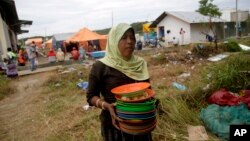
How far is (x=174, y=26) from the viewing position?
81.1 feet

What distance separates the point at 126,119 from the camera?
1.70m

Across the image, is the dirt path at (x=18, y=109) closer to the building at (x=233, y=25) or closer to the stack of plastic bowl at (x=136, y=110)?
the stack of plastic bowl at (x=136, y=110)

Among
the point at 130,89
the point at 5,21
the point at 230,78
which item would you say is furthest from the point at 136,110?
the point at 5,21

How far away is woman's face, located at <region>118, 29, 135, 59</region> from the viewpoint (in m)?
1.95

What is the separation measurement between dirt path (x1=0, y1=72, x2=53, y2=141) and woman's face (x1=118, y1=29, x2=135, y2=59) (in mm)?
3662

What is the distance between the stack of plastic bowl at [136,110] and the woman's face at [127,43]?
316 mm

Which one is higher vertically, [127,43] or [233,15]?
[233,15]

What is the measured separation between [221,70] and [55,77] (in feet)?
20.8

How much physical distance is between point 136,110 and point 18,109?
19.0 ft

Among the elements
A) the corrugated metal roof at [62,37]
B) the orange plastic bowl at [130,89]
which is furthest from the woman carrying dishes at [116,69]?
the corrugated metal roof at [62,37]

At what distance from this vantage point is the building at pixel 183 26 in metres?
23.7

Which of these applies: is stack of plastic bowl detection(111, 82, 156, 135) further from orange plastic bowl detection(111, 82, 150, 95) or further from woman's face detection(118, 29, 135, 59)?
woman's face detection(118, 29, 135, 59)

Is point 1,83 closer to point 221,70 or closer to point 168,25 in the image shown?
point 221,70

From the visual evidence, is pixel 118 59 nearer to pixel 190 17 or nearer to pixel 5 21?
pixel 5 21
